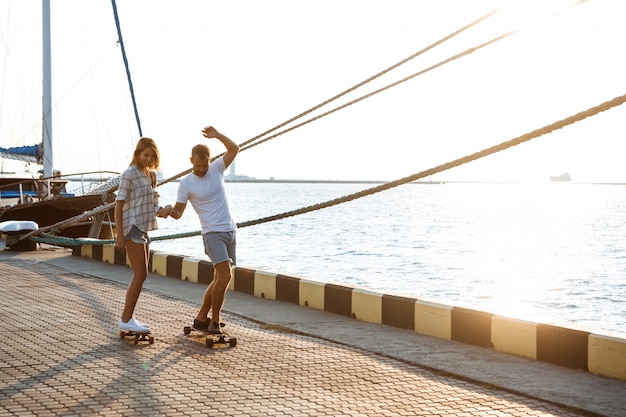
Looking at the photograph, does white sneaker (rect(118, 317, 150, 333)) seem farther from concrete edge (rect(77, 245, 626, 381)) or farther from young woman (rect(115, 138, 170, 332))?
concrete edge (rect(77, 245, 626, 381))

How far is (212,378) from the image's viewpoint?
5.97m

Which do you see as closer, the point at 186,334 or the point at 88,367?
the point at 88,367

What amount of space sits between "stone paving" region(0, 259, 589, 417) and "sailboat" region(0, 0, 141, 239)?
959 cm

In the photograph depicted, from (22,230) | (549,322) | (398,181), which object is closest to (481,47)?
(398,181)

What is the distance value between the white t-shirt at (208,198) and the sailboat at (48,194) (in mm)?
9746

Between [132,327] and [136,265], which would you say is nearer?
[132,327]

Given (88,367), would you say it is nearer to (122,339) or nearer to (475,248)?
(122,339)

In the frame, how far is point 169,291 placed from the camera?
11.0m

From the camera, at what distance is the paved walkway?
5.26 metres

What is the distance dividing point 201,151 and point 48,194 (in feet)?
65.7

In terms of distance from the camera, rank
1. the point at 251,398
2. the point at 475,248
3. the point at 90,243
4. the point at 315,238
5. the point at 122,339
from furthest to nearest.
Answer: the point at 315,238 → the point at 475,248 → the point at 90,243 → the point at 122,339 → the point at 251,398

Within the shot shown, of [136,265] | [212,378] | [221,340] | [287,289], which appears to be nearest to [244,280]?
[287,289]

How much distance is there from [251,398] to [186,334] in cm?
241

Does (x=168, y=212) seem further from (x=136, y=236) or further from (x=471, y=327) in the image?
(x=471, y=327)
